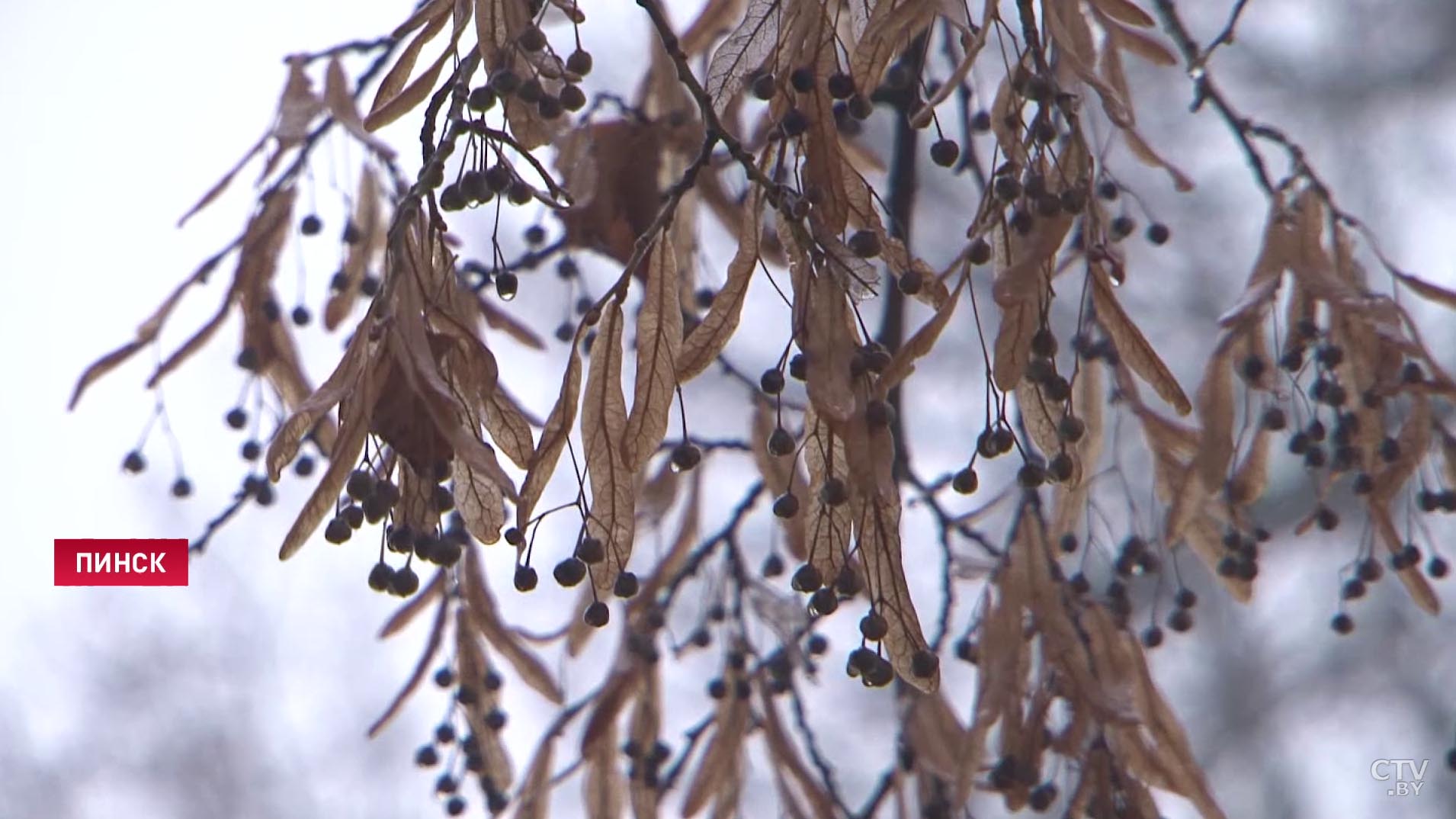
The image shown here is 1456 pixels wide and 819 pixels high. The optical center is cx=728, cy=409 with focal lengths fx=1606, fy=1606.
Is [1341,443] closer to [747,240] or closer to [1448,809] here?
[747,240]

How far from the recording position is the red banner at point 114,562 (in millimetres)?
2223

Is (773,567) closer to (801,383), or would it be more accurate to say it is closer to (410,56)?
(801,383)

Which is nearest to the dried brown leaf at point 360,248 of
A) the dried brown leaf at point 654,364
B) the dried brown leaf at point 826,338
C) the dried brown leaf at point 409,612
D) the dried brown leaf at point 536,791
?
the dried brown leaf at point 409,612

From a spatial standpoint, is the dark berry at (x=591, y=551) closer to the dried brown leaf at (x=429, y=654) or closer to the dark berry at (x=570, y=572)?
the dark berry at (x=570, y=572)

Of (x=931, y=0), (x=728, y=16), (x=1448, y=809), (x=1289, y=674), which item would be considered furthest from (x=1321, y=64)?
(x=931, y=0)

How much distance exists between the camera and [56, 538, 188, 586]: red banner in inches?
87.5

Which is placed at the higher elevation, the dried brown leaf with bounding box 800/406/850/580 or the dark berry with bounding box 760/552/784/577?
the dark berry with bounding box 760/552/784/577

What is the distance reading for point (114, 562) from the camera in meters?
2.43

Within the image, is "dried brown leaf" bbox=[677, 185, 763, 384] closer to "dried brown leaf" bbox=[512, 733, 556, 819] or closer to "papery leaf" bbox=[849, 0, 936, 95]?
"papery leaf" bbox=[849, 0, 936, 95]

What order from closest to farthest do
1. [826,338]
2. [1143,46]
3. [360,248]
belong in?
1. [826,338]
2. [1143,46]
3. [360,248]

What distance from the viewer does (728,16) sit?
5.36 feet
